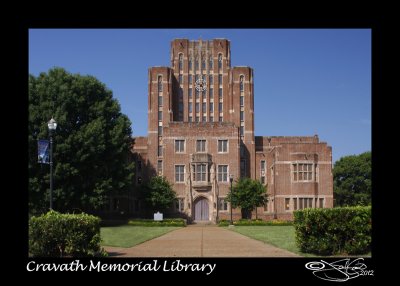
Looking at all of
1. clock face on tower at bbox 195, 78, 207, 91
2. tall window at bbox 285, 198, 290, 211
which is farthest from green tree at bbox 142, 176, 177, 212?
clock face on tower at bbox 195, 78, 207, 91

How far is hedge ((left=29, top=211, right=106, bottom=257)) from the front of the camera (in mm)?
17422

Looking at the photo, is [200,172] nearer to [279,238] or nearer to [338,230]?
[279,238]

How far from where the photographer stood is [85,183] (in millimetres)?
48281

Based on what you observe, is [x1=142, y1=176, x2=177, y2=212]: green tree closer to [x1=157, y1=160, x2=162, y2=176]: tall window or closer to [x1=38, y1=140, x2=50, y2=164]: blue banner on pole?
[x1=157, y1=160, x2=162, y2=176]: tall window

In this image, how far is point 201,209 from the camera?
6475 cm

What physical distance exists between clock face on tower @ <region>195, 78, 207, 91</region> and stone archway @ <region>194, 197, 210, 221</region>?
20.4 m

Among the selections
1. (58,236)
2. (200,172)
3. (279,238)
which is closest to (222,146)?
(200,172)

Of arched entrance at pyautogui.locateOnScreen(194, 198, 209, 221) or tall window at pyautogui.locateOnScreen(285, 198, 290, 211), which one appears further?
arched entrance at pyautogui.locateOnScreen(194, 198, 209, 221)

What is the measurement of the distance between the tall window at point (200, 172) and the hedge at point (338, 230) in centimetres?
4470

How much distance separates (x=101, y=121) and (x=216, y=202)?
64.8ft

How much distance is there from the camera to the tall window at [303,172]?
62094 mm

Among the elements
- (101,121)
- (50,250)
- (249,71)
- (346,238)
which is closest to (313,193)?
(249,71)

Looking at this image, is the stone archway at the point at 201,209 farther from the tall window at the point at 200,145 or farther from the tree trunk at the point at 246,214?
the tall window at the point at 200,145

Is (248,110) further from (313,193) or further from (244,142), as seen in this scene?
(313,193)
